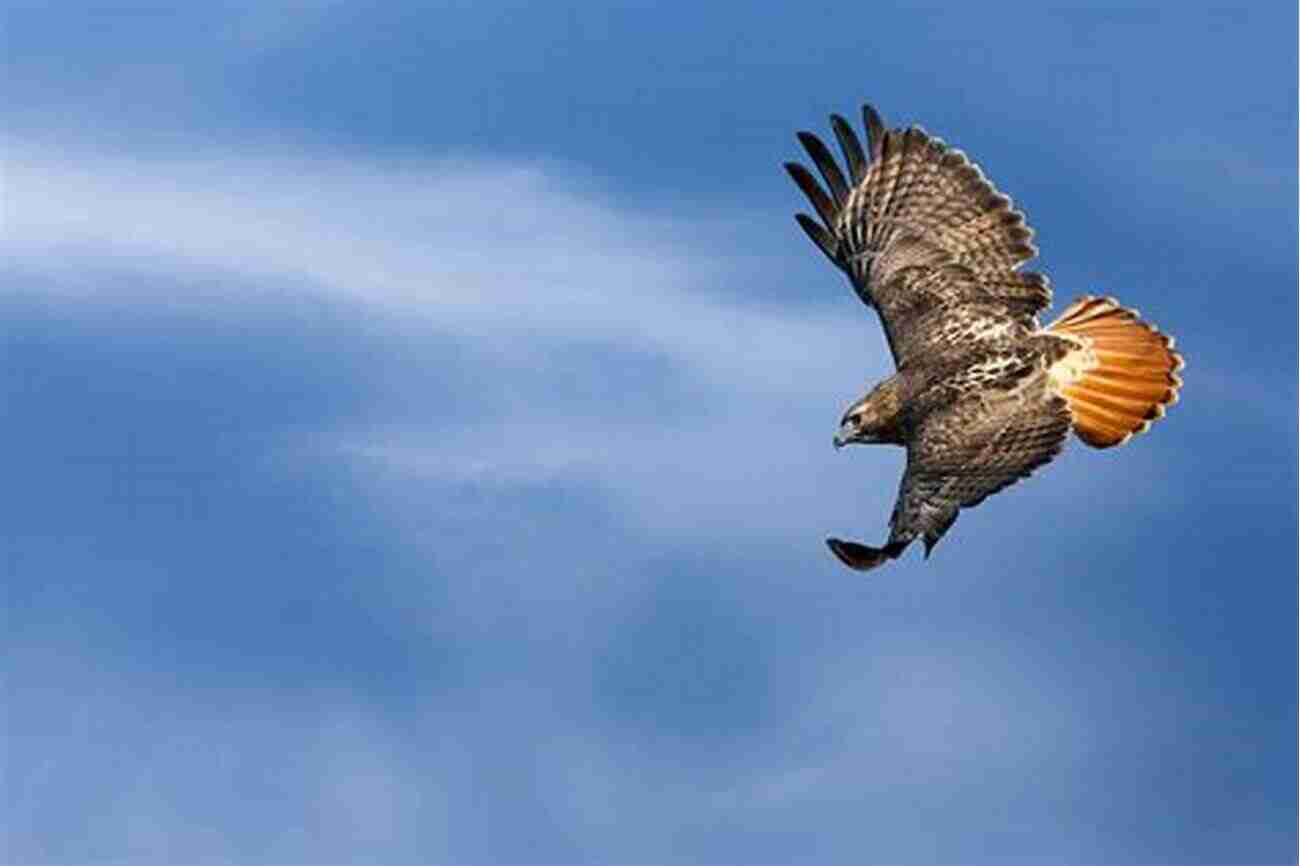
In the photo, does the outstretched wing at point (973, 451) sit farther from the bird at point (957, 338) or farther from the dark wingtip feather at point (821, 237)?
the dark wingtip feather at point (821, 237)

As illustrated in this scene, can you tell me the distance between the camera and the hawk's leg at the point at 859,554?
2594 cm

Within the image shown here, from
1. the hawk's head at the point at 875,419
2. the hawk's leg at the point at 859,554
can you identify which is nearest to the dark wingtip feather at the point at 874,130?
the hawk's head at the point at 875,419

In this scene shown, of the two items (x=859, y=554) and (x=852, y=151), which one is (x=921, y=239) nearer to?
(x=852, y=151)

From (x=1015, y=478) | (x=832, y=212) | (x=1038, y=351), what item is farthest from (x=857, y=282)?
(x=1015, y=478)

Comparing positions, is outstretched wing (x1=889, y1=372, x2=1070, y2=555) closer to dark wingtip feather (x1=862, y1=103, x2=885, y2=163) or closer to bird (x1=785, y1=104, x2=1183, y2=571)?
bird (x1=785, y1=104, x2=1183, y2=571)

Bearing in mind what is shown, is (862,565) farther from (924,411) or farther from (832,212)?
(832,212)

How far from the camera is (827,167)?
3238cm

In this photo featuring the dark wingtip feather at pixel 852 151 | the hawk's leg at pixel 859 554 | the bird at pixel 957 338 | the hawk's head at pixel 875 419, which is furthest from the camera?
the dark wingtip feather at pixel 852 151

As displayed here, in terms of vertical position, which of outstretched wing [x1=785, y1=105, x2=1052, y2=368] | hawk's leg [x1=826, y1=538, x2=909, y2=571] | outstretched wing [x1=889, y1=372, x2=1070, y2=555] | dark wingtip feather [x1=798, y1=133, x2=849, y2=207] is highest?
dark wingtip feather [x1=798, y1=133, x2=849, y2=207]

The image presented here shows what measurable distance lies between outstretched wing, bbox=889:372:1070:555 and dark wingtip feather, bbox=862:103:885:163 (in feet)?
12.5

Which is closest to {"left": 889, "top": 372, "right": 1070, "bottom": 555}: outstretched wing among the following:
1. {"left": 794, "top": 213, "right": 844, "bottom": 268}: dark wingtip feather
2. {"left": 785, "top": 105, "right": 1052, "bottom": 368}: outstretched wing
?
{"left": 785, "top": 105, "right": 1052, "bottom": 368}: outstretched wing

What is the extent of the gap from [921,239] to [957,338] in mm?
1748

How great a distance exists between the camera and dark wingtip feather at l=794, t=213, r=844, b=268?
3234 centimetres

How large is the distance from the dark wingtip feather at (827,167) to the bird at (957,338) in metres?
0.01
